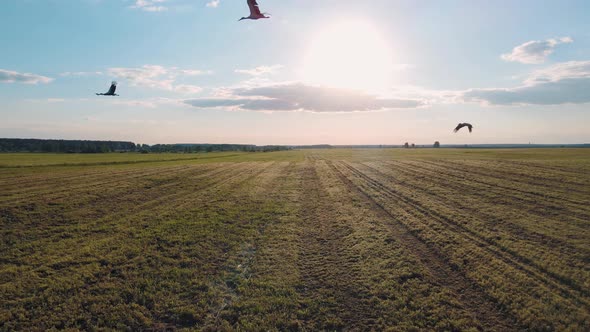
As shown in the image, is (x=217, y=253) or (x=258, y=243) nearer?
(x=217, y=253)

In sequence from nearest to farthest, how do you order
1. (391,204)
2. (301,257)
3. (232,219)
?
(301,257), (232,219), (391,204)

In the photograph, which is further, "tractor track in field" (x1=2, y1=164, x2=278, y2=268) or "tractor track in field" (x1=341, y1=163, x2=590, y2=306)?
"tractor track in field" (x1=2, y1=164, x2=278, y2=268)

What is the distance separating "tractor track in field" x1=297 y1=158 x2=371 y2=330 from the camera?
7339 mm

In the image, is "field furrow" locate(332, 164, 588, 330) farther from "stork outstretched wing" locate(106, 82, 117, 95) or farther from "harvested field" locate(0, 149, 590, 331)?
"stork outstretched wing" locate(106, 82, 117, 95)

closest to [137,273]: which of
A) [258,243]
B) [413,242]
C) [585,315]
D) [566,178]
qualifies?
[258,243]

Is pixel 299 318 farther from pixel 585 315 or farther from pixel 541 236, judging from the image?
pixel 541 236

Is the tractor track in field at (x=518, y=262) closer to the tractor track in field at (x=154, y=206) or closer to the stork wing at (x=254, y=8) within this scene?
the stork wing at (x=254, y=8)

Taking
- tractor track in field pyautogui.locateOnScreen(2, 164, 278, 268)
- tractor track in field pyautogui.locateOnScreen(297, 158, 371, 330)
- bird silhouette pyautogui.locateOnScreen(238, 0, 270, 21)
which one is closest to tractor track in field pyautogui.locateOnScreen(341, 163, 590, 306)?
tractor track in field pyautogui.locateOnScreen(297, 158, 371, 330)

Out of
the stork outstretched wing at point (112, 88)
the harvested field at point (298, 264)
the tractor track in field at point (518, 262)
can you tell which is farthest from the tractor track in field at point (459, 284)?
the stork outstretched wing at point (112, 88)

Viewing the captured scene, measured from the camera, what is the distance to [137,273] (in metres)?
9.34

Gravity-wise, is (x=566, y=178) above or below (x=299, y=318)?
above

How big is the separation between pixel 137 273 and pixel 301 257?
200 inches

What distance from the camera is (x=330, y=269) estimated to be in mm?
9523

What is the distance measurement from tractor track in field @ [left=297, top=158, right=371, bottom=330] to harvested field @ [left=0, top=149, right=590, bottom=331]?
0.05 meters
